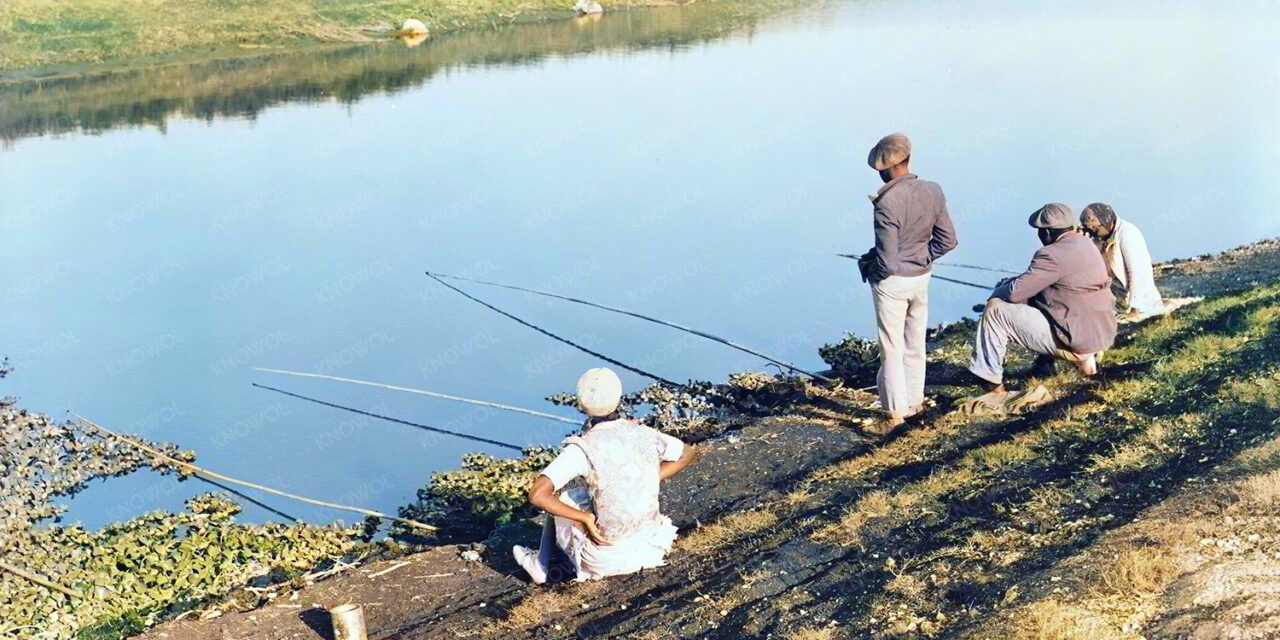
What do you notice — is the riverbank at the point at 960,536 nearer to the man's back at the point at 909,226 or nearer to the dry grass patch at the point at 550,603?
the dry grass patch at the point at 550,603

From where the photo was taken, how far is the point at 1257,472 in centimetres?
670

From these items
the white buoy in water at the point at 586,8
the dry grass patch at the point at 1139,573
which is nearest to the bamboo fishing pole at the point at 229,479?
the dry grass patch at the point at 1139,573

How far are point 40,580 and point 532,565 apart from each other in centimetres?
387

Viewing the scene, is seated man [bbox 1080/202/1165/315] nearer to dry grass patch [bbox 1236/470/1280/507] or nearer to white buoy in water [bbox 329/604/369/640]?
dry grass patch [bbox 1236/470/1280/507]

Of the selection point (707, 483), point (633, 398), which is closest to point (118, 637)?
point (707, 483)

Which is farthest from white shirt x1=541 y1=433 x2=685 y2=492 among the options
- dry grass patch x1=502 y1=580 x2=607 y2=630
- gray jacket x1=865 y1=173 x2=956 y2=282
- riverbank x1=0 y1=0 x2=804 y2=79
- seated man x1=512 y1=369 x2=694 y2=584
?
riverbank x1=0 y1=0 x2=804 y2=79

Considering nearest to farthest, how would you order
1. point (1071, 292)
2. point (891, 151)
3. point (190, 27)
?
point (891, 151)
point (1071, 292)
point (190, 27)

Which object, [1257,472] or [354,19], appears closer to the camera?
[1257,472]

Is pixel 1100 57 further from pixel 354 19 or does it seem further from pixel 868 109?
pixel 354 19

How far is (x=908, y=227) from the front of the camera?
8234mm

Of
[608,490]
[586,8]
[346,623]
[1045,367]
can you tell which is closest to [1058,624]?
[608,490]

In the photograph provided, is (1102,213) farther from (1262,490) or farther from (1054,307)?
(1262,490)

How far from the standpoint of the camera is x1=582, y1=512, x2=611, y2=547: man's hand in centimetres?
683

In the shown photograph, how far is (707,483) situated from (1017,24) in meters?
35.7
